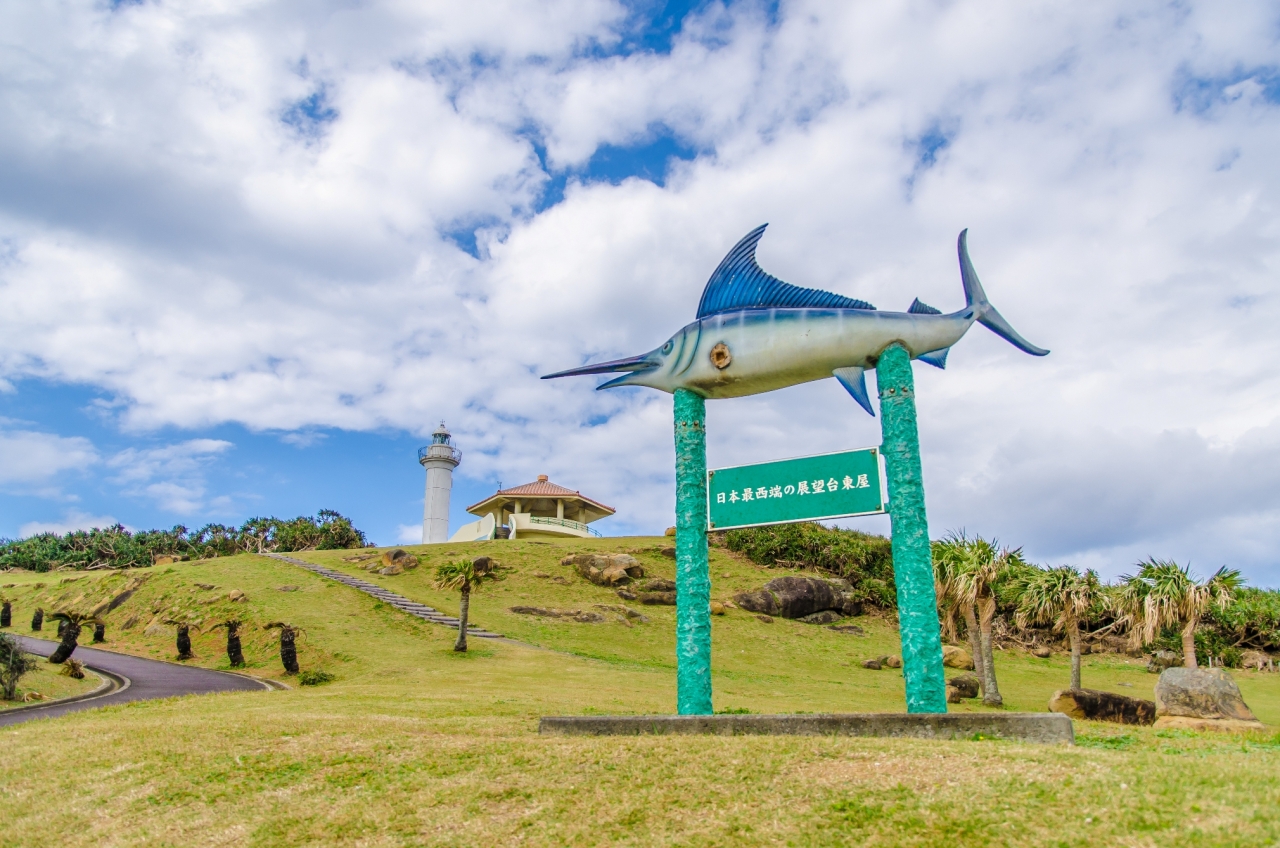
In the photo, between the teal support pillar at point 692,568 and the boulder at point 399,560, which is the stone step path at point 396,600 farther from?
the teal support pillar at point 692,568

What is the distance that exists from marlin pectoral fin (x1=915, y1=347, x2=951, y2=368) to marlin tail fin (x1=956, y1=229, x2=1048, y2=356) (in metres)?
0.68

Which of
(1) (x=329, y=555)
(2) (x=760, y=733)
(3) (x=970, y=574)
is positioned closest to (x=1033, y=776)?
(2) (x=760, y=733)

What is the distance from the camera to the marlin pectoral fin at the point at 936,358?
11.9 metres

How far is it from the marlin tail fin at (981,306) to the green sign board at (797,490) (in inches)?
110

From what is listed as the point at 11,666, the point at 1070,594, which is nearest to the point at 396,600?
the point at 11,666

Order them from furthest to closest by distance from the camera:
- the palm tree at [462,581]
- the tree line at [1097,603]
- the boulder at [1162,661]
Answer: the boulder at [1162,661] → the palm tree at [462,581] → the tree line at [1097,603]

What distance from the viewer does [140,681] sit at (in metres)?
23.9

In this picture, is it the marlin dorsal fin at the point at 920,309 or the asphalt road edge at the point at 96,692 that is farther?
the asphalt road edge at the point at 96,692

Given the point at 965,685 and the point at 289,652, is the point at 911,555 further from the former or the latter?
the point at 289,652

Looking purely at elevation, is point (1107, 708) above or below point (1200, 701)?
below

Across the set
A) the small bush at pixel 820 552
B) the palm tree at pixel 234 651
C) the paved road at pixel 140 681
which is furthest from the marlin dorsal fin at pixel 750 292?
the small bush at pixel 820 552

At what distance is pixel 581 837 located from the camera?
6.55m

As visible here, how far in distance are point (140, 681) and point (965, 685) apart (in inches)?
989

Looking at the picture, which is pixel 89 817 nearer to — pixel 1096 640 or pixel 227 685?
pixel 227 685
